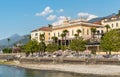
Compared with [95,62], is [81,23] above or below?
above

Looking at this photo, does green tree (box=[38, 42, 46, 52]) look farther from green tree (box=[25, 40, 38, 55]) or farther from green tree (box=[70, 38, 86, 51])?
green tree (box=[70, 38, 86, 51])

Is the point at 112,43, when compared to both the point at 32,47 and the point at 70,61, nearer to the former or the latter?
the point at 70,61

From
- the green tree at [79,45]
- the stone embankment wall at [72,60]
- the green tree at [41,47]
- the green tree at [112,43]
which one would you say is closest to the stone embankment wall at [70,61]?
the stone embankment wall at [72,60]

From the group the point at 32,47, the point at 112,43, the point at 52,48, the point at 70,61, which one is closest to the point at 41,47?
the point at 32,47

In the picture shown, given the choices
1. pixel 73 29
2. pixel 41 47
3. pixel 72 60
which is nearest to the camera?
pixel 72 60

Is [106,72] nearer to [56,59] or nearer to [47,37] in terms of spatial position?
[56,59]

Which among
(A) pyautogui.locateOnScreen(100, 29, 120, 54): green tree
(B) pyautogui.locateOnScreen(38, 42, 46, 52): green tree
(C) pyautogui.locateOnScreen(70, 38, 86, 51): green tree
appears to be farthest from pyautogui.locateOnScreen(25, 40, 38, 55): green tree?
(A) pyautogui.locateOnScreen(100, 29, 120, 54): green tree

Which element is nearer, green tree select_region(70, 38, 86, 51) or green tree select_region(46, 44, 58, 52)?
green tree select_region(70, 38, 86, 51)

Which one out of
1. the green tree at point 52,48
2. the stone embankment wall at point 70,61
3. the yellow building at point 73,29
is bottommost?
the stone embankment wall at point 70,61

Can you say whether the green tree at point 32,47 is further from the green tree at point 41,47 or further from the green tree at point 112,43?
the green tree at point 112,43

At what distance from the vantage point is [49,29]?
16775 cm


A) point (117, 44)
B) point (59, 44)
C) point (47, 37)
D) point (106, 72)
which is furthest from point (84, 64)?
point (47, 37)

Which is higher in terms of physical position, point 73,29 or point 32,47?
point 73,29

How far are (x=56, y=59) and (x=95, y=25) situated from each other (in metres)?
46.0
